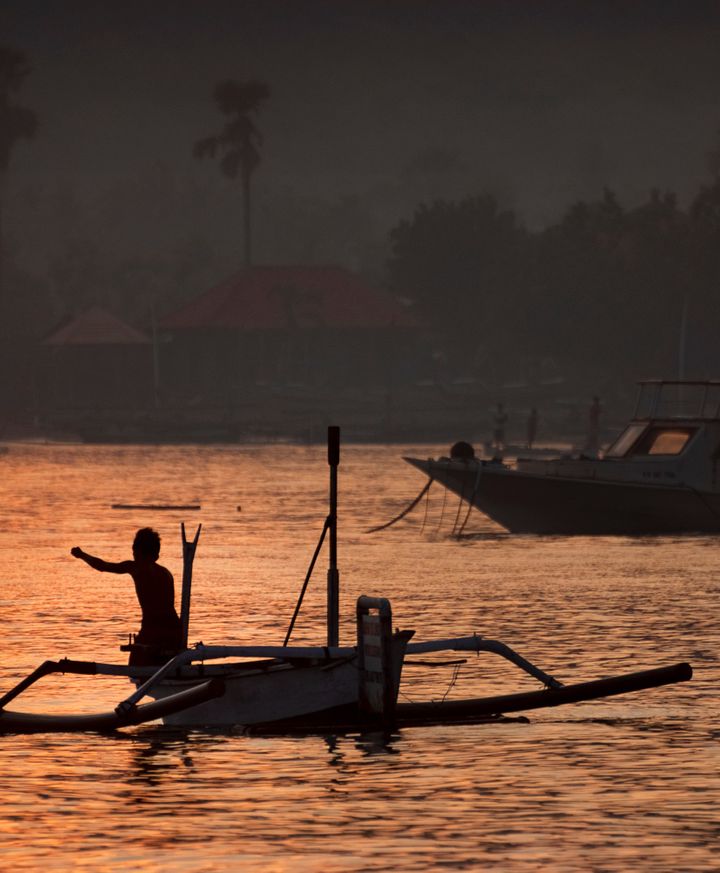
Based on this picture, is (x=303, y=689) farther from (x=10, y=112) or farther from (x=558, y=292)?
(x=10, y=112)

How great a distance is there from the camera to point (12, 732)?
1788cm

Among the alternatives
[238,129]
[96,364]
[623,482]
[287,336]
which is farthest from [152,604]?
[238,129]

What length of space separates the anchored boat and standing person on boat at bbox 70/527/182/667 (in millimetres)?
21504

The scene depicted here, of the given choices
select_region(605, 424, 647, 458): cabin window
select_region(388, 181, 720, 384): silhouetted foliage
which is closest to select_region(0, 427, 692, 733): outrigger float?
select_region(605, 424, 647, 458): cabin window

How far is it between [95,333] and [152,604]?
105m

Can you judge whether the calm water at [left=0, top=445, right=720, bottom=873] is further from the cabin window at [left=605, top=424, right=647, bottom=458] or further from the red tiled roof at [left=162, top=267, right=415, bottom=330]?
the red tiled roof at [left=162, top=267, right=415, bottom=330]

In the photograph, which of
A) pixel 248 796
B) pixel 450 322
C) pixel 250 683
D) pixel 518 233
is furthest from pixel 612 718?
pixel 518 233

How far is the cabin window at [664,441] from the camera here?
39.0 metres

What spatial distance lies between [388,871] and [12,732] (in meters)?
5.85

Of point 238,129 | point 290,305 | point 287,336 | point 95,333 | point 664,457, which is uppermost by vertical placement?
point 238,129

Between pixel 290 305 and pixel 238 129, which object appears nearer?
pixel 290 305

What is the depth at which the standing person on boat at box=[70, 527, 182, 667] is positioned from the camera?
1800 cm

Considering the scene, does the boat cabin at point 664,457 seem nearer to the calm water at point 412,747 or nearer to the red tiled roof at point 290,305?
the calm water at point 412,747

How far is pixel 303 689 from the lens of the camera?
57.8 feet
